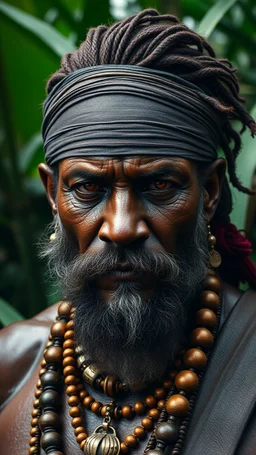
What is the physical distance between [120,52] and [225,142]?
354 mm

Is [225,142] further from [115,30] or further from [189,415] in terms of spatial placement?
[189,415]

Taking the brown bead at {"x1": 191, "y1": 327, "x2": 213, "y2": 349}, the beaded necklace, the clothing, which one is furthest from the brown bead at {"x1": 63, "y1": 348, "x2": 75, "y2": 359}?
the brown bead at {"x1": 191, "y1": 327, "x2": 213, "y2": 349}

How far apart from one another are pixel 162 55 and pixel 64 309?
66cm

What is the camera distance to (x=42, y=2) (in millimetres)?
3229

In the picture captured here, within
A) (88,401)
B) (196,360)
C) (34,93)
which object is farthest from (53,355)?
(34,93)

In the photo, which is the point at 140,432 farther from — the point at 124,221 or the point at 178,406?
the point at 124,221

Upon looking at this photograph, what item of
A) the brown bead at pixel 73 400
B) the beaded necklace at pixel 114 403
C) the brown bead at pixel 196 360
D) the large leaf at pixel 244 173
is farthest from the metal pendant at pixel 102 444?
the large leaf at pixel 244 173

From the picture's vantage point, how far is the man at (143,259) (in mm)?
1524

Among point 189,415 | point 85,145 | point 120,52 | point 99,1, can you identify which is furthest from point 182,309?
point 99,1

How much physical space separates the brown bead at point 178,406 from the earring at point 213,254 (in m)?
0.33

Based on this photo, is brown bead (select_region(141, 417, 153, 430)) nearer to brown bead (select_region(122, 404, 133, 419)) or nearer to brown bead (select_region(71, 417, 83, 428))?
brown bead (select_region(122, 404, 133, 419))

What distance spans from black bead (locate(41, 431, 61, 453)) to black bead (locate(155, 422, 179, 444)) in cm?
25

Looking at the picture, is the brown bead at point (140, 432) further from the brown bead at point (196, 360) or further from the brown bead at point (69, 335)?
the brown bead at point (69, 335)

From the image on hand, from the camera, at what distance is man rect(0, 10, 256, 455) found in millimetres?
1524
